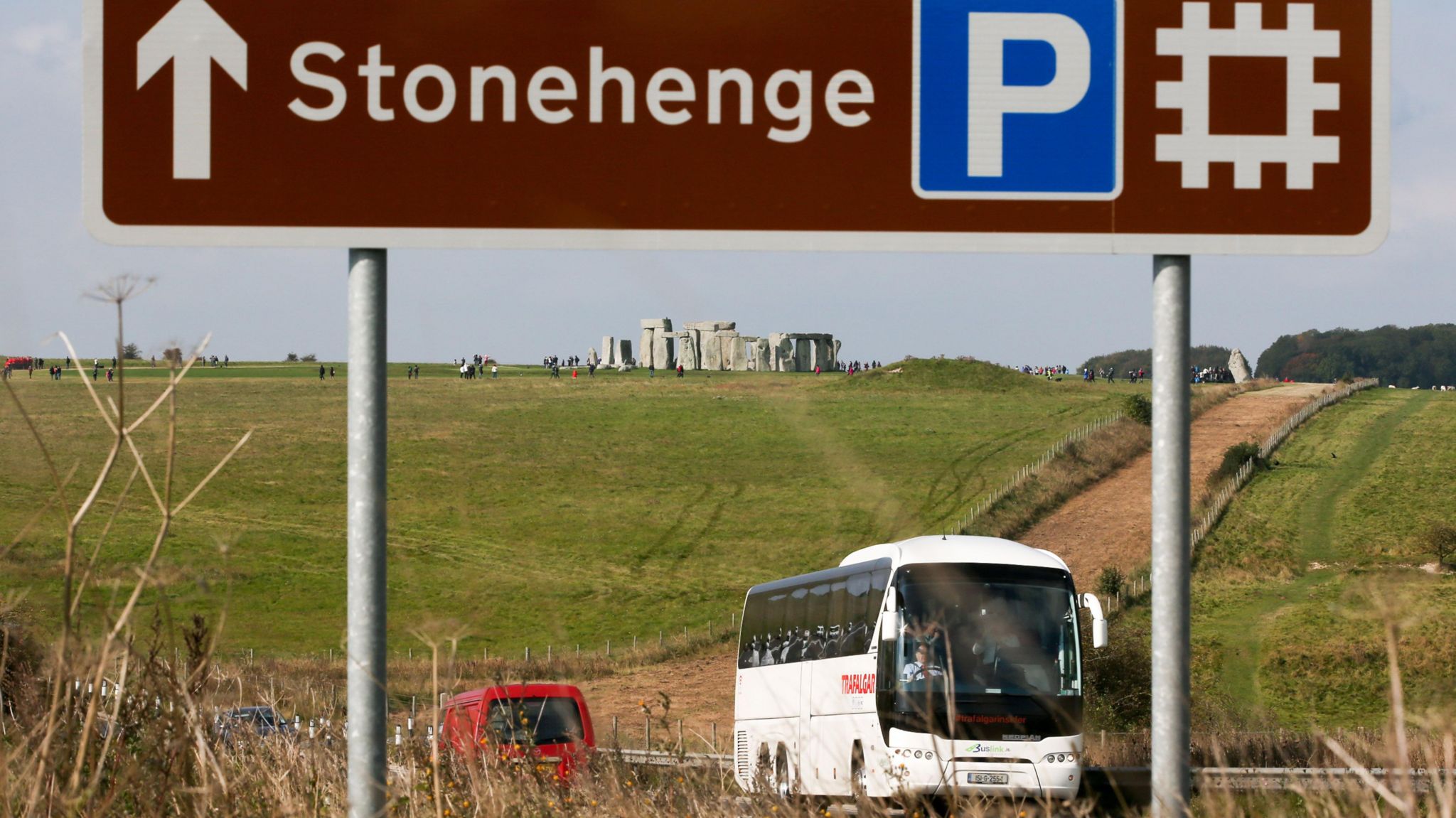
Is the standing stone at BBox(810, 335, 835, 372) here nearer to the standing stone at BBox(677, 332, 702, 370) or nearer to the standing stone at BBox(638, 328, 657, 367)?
the standing stone at BBox(677, 332, 702, 370)

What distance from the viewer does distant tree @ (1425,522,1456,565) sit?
203 feet

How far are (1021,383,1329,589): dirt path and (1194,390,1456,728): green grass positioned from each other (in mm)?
2725

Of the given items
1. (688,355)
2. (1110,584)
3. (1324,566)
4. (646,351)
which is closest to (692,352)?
(688,355)

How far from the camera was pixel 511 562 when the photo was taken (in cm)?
7019

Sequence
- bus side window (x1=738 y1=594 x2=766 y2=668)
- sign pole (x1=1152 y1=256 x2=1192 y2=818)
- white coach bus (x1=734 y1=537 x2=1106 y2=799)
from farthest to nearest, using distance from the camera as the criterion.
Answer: bus side window (x1=738 y1=594 x2=766 y2=668) < white coach bus (x1=734 y1=537 x2=1106 y2=799) < sign pole (x1=1152 y1=256 x2=1192 y2=818)

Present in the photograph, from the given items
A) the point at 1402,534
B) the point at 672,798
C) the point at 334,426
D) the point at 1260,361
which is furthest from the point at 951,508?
the point at 1260,361

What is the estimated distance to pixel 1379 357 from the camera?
188875 millimetres

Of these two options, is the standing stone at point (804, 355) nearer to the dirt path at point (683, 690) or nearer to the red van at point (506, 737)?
the dirt path at point (683, 690)

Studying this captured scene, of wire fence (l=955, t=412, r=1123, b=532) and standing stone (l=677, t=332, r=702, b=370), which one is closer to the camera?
wire fence (l=955, t=412, r=1123, b=532)

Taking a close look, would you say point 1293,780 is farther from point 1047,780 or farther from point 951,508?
point 951,508

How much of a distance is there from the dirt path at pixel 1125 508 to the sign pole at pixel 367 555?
4428 centimetres

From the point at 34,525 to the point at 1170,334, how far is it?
327cm

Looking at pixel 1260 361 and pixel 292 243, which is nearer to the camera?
pixel 292 243

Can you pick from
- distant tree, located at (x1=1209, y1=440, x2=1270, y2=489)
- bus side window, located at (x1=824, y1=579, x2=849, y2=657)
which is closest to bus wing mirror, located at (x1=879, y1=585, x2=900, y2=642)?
bus side window, located at (x1=824, y1=579, x2=849, y2=657)
